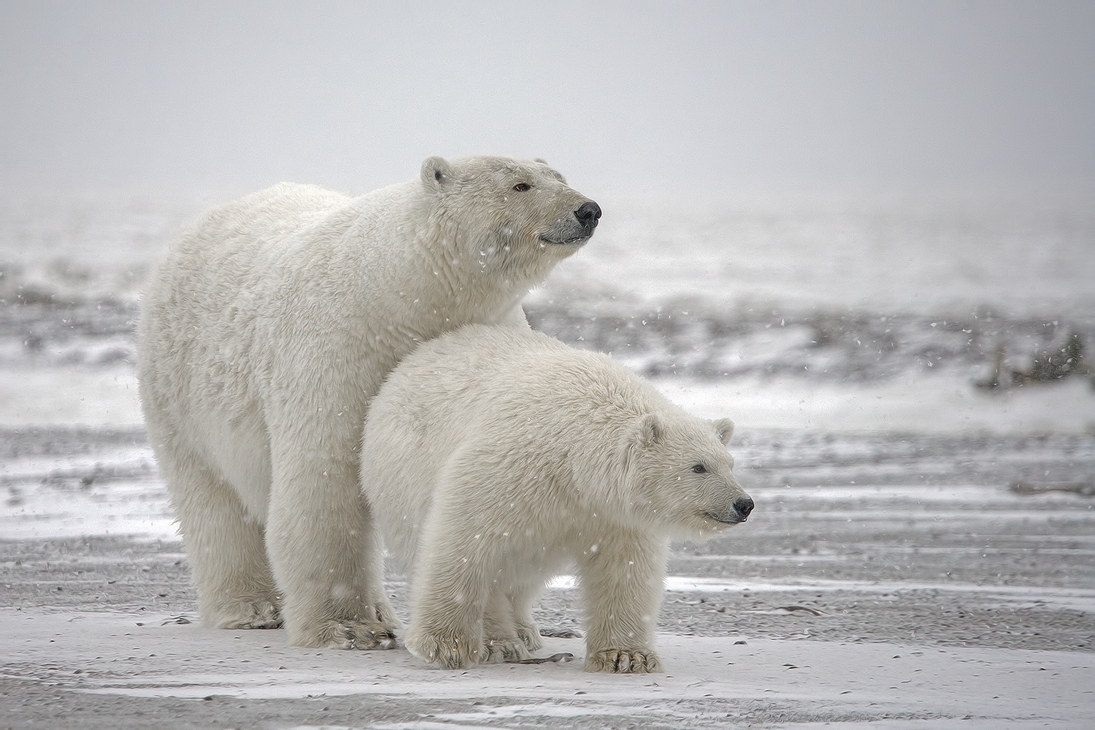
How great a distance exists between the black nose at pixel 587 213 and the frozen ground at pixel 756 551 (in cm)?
201

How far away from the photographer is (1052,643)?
5.74 metres

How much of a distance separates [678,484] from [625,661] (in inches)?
31.3

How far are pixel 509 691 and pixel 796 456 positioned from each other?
7.87 meters

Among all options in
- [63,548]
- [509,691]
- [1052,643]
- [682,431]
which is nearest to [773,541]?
[1052,643]

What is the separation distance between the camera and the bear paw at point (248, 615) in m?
6.27

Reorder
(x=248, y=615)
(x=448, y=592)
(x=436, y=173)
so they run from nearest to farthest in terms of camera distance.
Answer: (x=448, y=592) → (x=436, y=173) → (x=248, y=615)

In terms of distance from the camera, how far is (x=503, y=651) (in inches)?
213

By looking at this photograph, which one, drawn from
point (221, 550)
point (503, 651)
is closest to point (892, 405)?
point (221, 550)

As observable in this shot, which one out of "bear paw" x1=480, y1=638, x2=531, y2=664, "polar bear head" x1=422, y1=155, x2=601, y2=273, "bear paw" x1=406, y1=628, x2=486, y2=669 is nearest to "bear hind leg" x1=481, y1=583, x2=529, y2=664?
"bear paw" x1=480, y1=638, x2=531, y2=664

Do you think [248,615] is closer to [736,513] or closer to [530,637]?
[530,637]

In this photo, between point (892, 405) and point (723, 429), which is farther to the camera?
point (892, 405)

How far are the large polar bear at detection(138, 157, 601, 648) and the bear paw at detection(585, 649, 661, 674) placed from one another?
1.08 m

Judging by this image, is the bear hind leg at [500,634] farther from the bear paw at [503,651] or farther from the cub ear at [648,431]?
the cub ear at [648,431]

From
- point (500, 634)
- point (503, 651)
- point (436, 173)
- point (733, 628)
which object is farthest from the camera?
point (733, 628)
